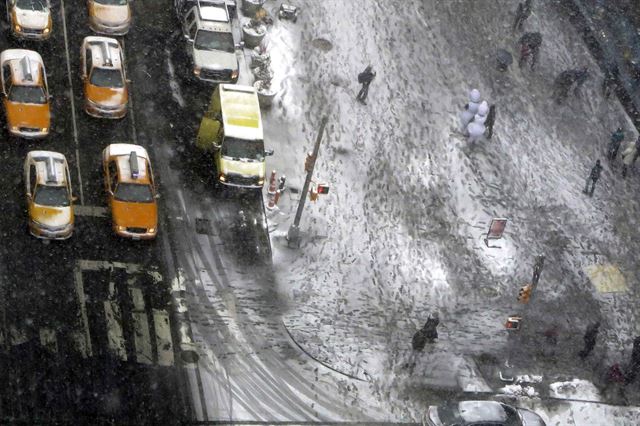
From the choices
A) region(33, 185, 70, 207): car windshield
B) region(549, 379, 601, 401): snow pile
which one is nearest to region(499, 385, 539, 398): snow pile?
region(549, 379, 601, 401): snow pile

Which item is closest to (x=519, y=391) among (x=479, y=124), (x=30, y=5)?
(x=479, y=124)

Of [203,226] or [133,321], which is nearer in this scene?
[133,321]

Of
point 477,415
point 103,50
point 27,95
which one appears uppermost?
point 103,50

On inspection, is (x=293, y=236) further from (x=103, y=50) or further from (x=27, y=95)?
(x=27, y=95)

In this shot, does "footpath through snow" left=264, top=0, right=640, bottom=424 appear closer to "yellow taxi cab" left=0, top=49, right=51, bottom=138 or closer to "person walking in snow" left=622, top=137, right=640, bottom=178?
"person walking in snow" left=622, top=137, right=640, bottom=178

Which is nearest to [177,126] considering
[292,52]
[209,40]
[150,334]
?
[209,40]
